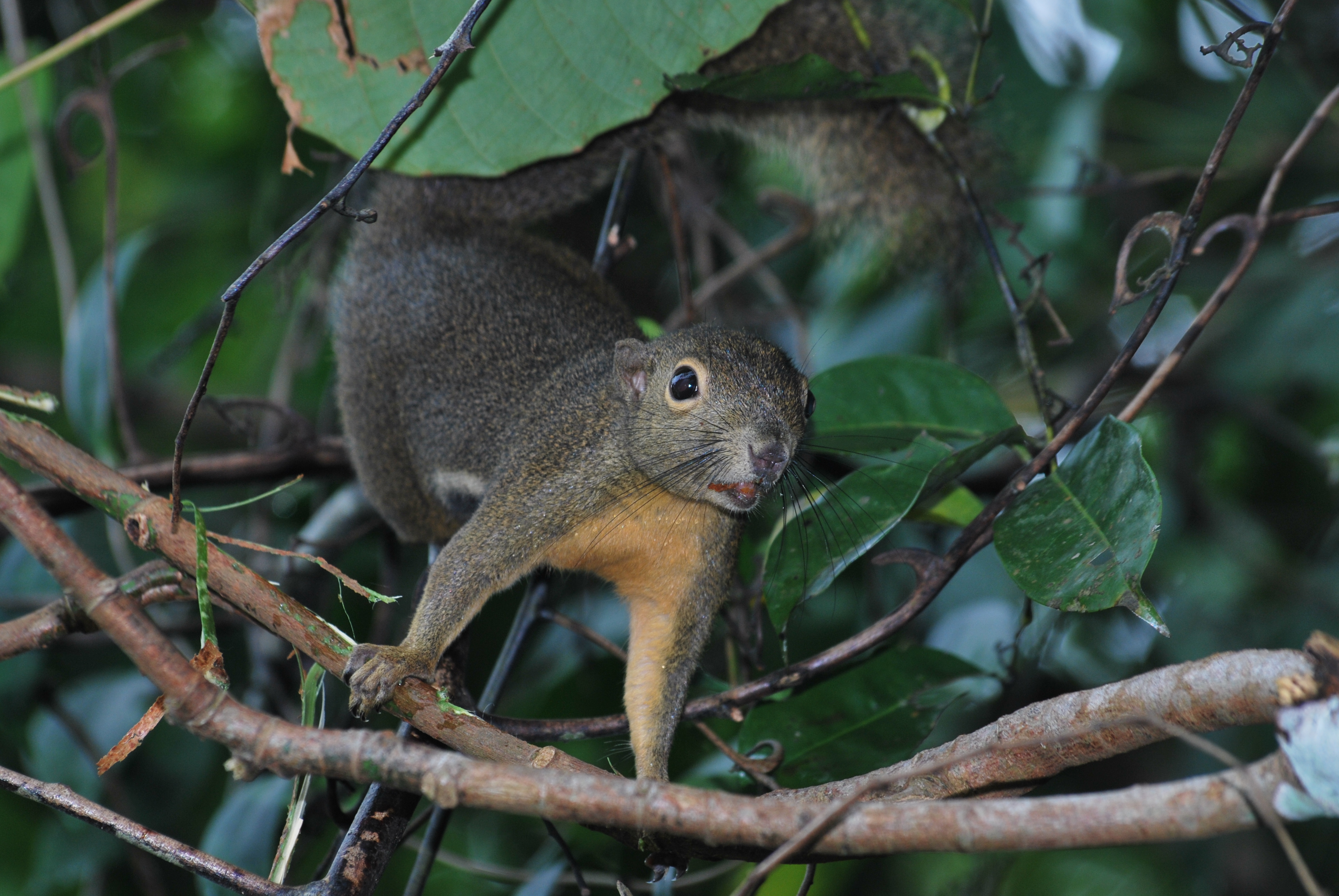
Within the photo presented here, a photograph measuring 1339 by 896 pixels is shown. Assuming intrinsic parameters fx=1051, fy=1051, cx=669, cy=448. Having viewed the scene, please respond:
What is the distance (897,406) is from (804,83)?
76 cm

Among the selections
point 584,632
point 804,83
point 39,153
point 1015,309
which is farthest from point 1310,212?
point 39,153

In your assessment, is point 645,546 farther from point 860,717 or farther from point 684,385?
point 860,717

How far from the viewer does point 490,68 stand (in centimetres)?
240

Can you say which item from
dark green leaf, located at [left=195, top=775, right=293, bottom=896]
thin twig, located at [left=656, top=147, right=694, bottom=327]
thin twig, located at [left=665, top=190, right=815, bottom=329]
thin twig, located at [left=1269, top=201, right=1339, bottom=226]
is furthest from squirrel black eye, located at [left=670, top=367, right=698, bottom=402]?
dark green leaf, located at [left=195, top=775, right=293, bottom=896]

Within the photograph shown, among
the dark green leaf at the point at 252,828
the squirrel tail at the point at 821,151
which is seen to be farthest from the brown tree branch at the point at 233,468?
the dark green leaf at the point at 252,828

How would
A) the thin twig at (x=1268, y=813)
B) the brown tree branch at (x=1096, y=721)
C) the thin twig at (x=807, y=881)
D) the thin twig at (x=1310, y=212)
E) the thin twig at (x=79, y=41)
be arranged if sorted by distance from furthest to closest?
the thin twig at (x=79, y=41) → the thin twig at (x=1310, y=212) → the thin twig at (x=807, y=881) → the brown tree branch at (x=1096, y=721) → the thin twig at (x=1268, y=813)

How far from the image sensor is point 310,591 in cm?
329

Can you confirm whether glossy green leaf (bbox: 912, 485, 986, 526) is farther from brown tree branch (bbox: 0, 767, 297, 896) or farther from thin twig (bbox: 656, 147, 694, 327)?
brown tree branch (bbox: 0, 767, 297, 896)

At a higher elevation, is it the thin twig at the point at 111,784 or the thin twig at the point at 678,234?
the thin twig at the point at 678,234

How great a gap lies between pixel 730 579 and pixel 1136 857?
306 centimetres

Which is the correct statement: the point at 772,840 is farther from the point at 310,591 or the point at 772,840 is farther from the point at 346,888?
the point at 310,591

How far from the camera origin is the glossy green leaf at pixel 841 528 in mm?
2086

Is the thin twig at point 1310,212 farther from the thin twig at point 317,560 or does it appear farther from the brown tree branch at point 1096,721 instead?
the thin twig at point 317,560

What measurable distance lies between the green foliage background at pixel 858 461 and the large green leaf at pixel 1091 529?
1.62 ft
